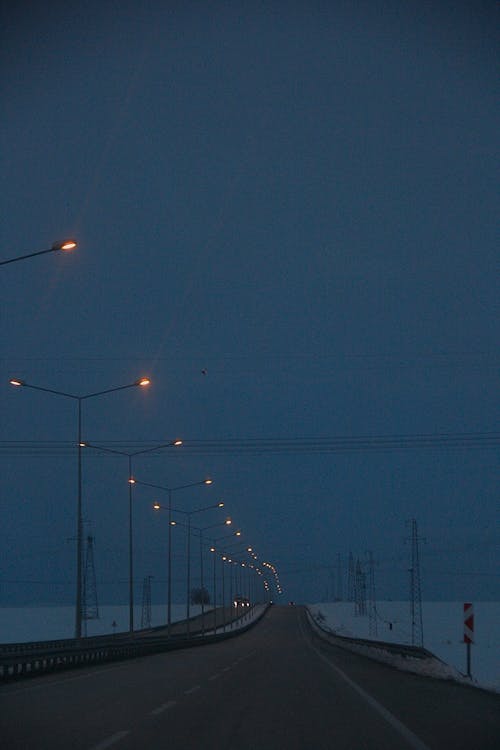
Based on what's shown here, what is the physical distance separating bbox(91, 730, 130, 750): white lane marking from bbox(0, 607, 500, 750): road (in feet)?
0.05

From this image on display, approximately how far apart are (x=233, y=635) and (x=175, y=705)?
3040 inches

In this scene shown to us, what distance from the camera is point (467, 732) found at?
50.3ft

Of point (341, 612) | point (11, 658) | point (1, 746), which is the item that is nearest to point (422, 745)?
point (1, 746)

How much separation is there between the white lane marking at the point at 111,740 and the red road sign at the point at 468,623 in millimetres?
16943

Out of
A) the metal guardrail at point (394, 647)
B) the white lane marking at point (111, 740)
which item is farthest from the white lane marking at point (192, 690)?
the metal guardrail at point (394, 647)

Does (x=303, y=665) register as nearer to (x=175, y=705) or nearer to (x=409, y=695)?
(x=409, y=695)

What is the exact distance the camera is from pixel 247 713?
17969mm

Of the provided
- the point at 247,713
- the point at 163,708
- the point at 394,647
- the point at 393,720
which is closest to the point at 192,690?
the point at 163,708

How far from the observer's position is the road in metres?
14.0

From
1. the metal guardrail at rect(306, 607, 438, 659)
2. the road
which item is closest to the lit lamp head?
the road

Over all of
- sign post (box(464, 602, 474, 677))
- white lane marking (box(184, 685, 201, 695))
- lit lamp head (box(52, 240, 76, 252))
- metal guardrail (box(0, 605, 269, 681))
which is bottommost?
metal guardrail (box(0, 605, 269, 681))

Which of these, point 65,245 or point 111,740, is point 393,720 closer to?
point 111,740

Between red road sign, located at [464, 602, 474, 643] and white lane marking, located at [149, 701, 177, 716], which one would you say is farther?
red road sign, located at [464, 602, 474, 643]

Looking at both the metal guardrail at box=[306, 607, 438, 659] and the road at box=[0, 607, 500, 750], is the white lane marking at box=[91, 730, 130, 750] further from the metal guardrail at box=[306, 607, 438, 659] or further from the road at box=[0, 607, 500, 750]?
the metal guardrail at box=[306, 607, 438, 659]
